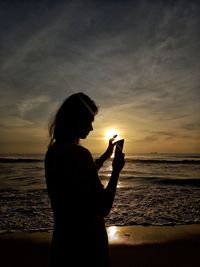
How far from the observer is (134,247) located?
18.1 ft

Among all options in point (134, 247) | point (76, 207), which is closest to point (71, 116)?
point (76, 207)

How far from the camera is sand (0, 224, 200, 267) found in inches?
194

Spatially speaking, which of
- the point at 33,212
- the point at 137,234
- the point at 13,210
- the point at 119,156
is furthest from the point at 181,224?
the point at 119,156

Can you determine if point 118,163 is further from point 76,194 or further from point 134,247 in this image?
point 134,247

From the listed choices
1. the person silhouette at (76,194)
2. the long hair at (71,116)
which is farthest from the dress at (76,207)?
the long hair at (71,116)

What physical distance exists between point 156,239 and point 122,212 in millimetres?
2596

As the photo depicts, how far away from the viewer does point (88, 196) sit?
184cm

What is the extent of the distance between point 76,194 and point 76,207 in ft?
0.33

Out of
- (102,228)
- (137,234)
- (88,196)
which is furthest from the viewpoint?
(137,234)

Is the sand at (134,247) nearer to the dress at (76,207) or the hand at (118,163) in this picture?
the dress at (76,207)

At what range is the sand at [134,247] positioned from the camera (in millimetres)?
4934

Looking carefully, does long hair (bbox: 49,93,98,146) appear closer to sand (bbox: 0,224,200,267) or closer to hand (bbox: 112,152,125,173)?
hand (bbox: 112,152,125,173)

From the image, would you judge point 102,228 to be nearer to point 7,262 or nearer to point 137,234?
point 7,262

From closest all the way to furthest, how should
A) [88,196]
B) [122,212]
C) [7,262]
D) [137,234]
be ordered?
[88,196] → [7,262] → [137,234] → [122,212]
